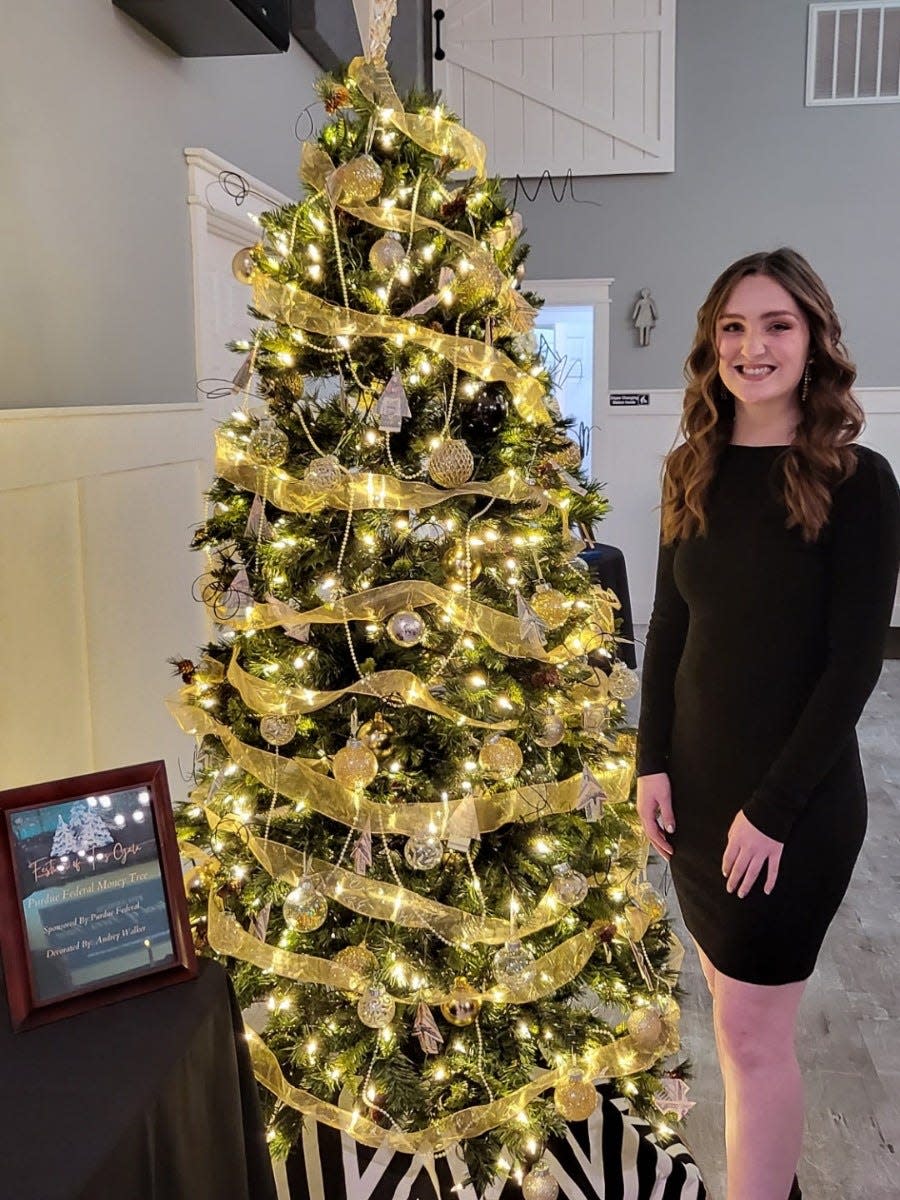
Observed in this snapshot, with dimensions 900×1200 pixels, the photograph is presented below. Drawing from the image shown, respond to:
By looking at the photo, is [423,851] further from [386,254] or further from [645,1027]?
[386,254]

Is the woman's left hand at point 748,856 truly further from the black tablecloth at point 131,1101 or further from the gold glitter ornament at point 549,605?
the black tablecloth at point 131,1101

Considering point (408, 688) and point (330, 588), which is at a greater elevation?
point (330, 588)

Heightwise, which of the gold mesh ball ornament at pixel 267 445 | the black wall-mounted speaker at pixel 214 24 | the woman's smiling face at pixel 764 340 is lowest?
the gold mesh ball ornament at pixel 267 445

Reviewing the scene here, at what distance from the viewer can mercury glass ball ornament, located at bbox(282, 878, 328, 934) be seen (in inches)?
53.7

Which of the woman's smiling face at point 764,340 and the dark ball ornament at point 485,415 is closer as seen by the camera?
the woman's smiling face at point 764,340

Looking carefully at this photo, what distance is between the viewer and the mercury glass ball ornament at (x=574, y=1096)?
4.87 feet

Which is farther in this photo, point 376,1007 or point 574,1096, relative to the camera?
point 574,1096

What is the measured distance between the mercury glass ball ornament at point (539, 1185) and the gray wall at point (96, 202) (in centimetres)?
162

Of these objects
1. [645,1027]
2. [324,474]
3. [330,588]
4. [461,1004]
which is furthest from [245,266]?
[645,1027]

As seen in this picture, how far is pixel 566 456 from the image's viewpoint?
1.47m

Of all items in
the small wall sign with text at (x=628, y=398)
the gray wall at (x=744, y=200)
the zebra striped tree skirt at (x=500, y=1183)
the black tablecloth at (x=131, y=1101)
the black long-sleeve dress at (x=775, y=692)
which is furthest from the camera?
the small wall sign with text at (x=628, y=398)

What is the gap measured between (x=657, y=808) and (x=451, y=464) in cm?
68

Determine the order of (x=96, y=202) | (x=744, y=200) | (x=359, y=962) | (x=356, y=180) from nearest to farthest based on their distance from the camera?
(x=356, y=180)
(x=359, y=962)
(x=96, y=202)
(x=744, y=200)

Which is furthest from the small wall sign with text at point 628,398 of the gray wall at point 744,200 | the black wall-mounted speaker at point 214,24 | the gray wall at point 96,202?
the black wall-mounted speaker at point 214,24
